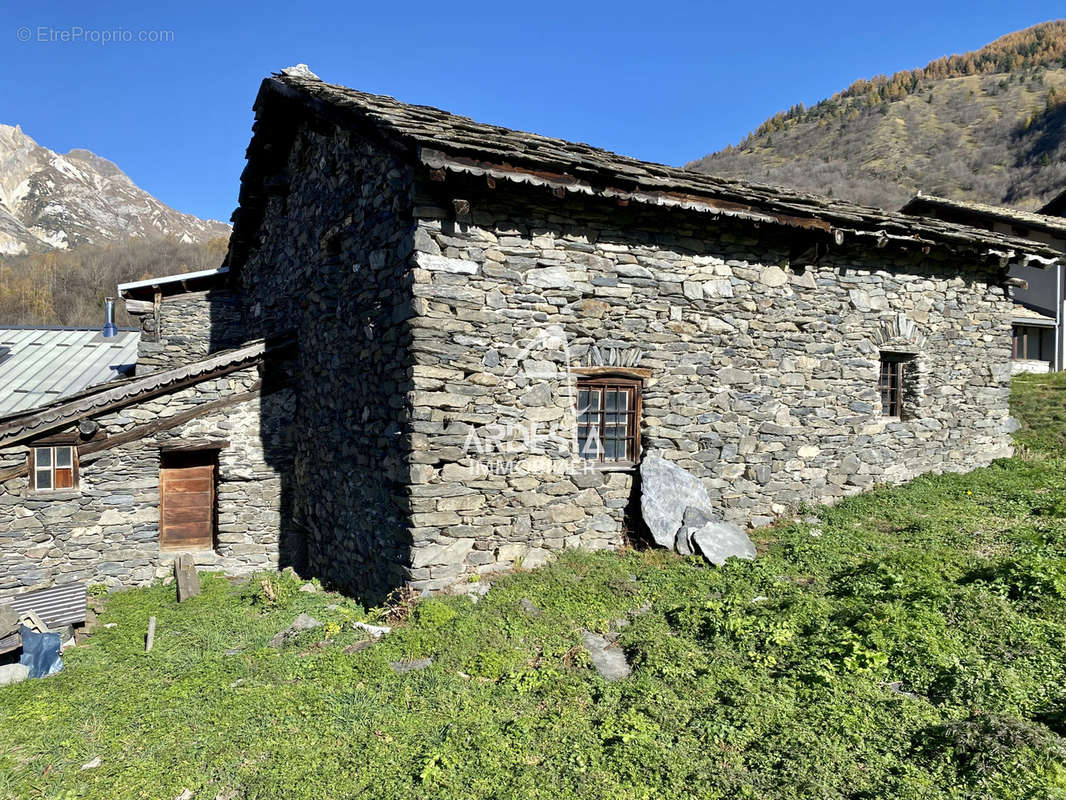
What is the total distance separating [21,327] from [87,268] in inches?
1133

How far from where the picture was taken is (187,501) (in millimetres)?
9234

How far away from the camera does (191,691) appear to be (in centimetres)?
499

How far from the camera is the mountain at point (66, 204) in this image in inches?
2231

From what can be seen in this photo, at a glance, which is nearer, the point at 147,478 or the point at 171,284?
the point at 147,478

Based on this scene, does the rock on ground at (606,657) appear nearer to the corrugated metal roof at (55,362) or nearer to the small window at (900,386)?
the small window at (900,386)

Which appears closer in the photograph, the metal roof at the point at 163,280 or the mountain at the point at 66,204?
the metal roof at the point at 163,280

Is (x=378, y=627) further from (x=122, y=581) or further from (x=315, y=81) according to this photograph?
(x=315, y=81)

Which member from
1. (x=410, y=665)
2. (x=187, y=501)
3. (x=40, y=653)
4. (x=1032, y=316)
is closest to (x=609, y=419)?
(x=410, y=665)

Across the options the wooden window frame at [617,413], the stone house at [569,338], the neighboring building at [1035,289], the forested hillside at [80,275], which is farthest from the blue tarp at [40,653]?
the forested hillside at [80,275]

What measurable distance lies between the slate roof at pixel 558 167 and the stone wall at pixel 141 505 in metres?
4.07

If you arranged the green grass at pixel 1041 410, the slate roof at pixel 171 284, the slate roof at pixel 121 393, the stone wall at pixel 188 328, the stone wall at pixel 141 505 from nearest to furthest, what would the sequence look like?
the slate roof at pixel 121 393, the stone wall at pixel 141 505, the green grass at pixel 1041 410, the slate roof at pixel 171 284, the stone wall at pixel 188 328

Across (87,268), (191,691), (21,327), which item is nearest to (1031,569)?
(191,691)

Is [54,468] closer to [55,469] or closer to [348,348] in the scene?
[55,469]

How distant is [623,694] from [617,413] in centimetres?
351
